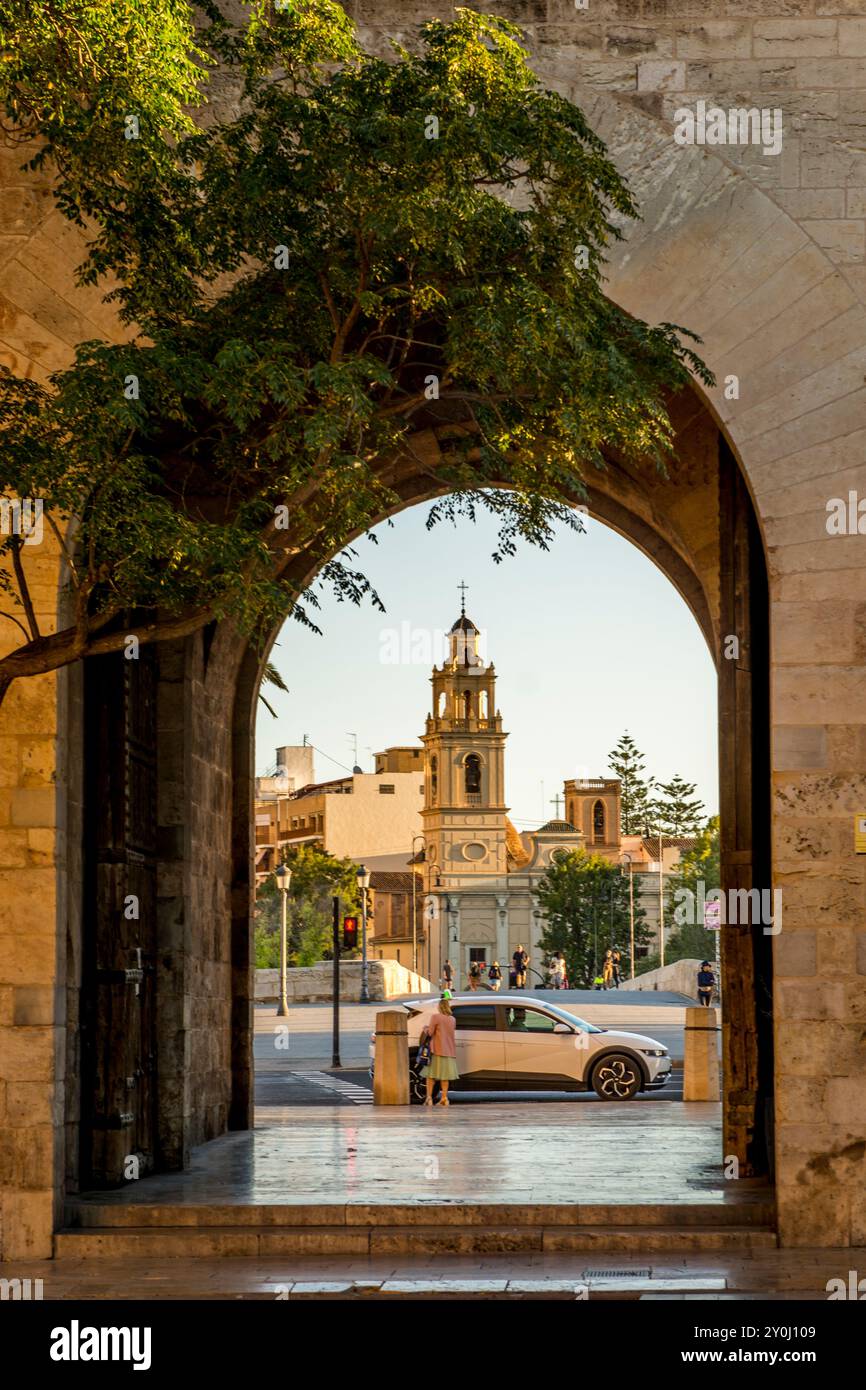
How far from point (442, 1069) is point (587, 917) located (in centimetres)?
9458

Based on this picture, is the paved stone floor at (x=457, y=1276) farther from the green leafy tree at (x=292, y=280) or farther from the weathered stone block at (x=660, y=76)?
the weathered stone block at (x=660, y=76)

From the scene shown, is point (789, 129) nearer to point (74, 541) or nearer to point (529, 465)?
point (529, 465)

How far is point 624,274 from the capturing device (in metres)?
12.7

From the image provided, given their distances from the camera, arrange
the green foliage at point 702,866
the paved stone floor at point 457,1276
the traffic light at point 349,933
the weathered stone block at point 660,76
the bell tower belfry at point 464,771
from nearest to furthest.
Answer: the paved stone floor at point 457,1276, the weathered stone block at point 660,76, the traffic light at point 349,933, the green foliage at point 702,866, the bell tower belfry at point 464,771

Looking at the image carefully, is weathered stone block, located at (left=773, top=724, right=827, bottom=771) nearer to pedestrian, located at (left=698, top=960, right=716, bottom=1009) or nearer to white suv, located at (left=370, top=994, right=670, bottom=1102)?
white suv, located at (left=370, top=994, right=670, bottom=1102)

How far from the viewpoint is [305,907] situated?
110188mm

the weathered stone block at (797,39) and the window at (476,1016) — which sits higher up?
the weathered stone block at (797,39)

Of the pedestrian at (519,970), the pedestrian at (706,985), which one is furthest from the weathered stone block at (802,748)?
the pedestrian at (519,970)

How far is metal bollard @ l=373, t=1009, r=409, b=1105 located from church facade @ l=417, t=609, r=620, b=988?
10022cm

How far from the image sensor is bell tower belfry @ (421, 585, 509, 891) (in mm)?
125875

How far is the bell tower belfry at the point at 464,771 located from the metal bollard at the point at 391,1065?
10021cm

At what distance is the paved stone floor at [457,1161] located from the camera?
12836 mm

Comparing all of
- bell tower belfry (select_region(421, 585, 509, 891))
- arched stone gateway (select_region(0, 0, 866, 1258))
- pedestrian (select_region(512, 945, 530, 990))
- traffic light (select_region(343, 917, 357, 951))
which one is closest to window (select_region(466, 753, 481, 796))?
bell tower belfry (select_region(421, 585, 509, 891))
